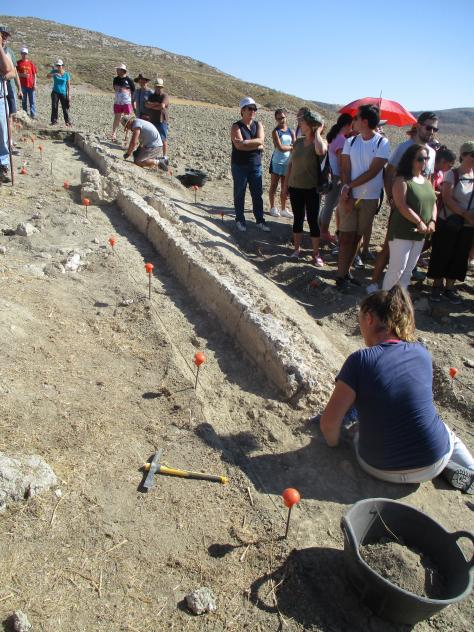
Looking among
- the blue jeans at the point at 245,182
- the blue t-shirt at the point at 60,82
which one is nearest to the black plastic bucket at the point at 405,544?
the blue jeans at the point at 245,182

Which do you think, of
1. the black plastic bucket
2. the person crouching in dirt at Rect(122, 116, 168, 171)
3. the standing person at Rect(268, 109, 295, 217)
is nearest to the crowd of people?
the standing person at Rect(268, 109, 295, 217)

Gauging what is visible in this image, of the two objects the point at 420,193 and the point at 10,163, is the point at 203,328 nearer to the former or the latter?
the point at 420,193

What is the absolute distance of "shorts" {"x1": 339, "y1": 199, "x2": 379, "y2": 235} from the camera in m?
5.95

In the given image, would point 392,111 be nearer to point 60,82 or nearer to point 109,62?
point 60,82

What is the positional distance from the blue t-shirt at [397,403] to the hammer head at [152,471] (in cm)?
121

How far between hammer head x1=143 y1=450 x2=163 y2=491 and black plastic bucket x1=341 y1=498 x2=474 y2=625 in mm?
1116

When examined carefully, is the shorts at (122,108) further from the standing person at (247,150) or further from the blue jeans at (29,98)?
the standing person at (247,150)

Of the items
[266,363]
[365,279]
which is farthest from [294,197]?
[266,363]

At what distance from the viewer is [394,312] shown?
3.00 meters

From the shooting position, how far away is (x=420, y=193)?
5316mm

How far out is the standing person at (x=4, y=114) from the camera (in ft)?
22.2

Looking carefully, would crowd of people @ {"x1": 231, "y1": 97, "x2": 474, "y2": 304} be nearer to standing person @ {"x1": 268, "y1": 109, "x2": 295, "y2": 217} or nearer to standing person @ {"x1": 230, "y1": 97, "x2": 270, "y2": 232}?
standing person @ {"x1": 230, "y1": 97, "x2": 270, "y2": 232}

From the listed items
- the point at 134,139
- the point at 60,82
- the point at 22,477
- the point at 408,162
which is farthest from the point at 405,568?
the point at 60,82

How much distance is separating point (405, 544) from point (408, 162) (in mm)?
3790
